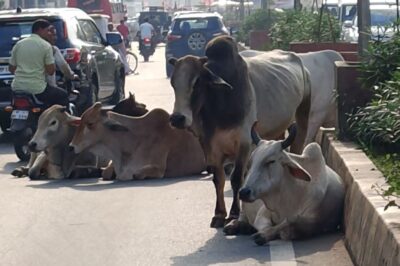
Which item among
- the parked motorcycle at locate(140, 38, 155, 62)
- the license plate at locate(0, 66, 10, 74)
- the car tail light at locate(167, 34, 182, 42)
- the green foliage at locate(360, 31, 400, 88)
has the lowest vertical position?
the parked motorcycle at locate(140, 38, 155, 62)

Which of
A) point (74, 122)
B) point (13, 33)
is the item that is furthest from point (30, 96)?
point (13, 33)

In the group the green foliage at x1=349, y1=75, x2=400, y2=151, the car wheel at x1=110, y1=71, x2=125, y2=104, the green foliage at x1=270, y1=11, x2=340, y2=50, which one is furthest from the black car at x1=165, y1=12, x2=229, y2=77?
the green foliage at x1=349, y1=75, x2=400, y2=151

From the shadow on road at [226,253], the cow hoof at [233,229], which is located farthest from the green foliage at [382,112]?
the cow hoof at [233,229]

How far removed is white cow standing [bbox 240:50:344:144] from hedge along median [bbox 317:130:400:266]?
2643 millimetres

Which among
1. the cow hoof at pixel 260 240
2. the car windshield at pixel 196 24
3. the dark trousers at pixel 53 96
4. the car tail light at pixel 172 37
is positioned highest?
the dark trousers at pixel 53 96

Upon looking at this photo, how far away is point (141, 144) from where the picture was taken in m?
15.2

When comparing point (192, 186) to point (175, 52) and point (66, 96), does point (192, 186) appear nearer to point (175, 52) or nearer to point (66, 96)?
point (66, 96)

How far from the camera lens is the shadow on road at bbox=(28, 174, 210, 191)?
14.6m

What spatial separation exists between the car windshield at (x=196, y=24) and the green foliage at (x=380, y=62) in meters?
25.4

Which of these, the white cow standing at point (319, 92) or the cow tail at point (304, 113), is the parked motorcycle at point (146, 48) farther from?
the cow tail at point (304, 113)

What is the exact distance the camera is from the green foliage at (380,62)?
43.5 feet

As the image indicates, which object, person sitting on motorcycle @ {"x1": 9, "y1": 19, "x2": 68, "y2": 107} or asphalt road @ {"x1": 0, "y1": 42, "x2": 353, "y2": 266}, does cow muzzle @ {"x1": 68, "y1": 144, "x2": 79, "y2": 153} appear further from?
person sitting on motorcycle @ {"x1": 9, "y1": 19, "x2": 68, "y2": 107}

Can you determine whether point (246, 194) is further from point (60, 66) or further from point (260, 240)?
point (60, 66)

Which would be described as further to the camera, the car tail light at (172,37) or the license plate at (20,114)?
the car tail light at (172,37)
